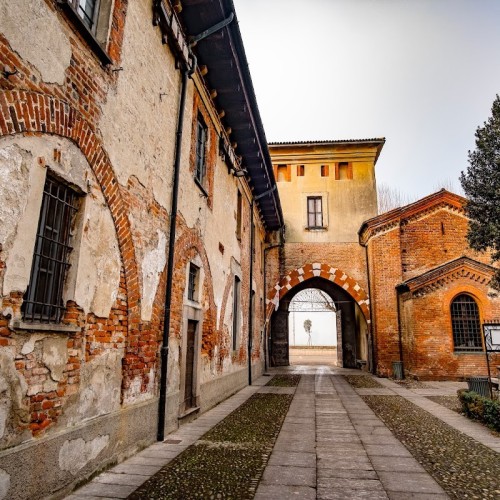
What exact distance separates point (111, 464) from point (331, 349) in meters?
36.4

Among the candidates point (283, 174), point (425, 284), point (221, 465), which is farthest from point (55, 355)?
point (283, 174)

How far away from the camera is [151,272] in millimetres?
5445

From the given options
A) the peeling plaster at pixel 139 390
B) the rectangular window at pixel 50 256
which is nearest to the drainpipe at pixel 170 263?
the peeling plaster at pixel 139 390

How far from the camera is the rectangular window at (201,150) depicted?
26.0ft

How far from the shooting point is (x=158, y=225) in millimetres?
5703

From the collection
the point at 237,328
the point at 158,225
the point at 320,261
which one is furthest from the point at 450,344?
the point at 158,225

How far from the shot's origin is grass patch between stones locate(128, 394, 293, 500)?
3644mm

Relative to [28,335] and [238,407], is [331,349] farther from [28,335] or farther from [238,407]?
[28,335]

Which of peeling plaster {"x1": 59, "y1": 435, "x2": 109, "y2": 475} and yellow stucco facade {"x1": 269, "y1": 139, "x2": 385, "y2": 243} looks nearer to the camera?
peeling plaster {"x1": 59, "y1": 435, "x2": 109, "y2": 475}

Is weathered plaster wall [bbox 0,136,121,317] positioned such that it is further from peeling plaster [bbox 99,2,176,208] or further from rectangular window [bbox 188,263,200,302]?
rectangular window [bbox 188,263,200,302]

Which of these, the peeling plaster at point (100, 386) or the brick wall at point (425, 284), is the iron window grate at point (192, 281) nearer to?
the peeling plaster at point (100, 386)

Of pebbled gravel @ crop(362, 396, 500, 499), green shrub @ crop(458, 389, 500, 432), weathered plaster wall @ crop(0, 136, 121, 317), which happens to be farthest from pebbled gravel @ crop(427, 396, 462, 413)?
weathered plaster wall @ crop(0, 136, 121, 317)

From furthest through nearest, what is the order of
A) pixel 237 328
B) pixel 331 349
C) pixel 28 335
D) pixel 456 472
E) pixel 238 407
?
pixel 331 349 < pixel 237 328 < pixel 238 407 < pixel 456 472 < pixel 28 335

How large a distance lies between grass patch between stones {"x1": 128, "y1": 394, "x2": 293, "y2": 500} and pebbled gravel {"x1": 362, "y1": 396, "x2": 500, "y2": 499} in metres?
1.90
